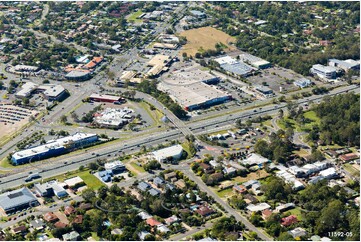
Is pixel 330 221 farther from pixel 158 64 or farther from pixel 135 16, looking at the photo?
pixel 135 16

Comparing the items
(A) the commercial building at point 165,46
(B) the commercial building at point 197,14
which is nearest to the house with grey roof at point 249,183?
(A) the commercial building at point 165,46

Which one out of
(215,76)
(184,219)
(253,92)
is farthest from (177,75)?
(184,219)

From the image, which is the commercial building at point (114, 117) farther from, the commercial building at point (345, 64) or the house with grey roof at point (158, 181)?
the commercial building at point (345, 64)

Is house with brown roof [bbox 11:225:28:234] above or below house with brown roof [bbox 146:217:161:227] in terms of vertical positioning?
below

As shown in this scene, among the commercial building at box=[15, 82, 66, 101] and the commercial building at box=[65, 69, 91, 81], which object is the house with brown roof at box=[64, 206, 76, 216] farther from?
the commercial building at box=[65, 69, 91, 81]

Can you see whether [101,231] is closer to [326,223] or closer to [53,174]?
[53,174]

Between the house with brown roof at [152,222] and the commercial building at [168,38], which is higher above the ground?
the house with brown roof at [152,222]

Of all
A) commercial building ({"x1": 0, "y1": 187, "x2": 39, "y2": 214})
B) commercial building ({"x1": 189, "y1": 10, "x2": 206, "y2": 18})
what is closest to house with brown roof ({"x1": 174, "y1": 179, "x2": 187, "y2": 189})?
commercial building ({"x1": 0, "y1": 187, "x2": 39, "y2": 214})
